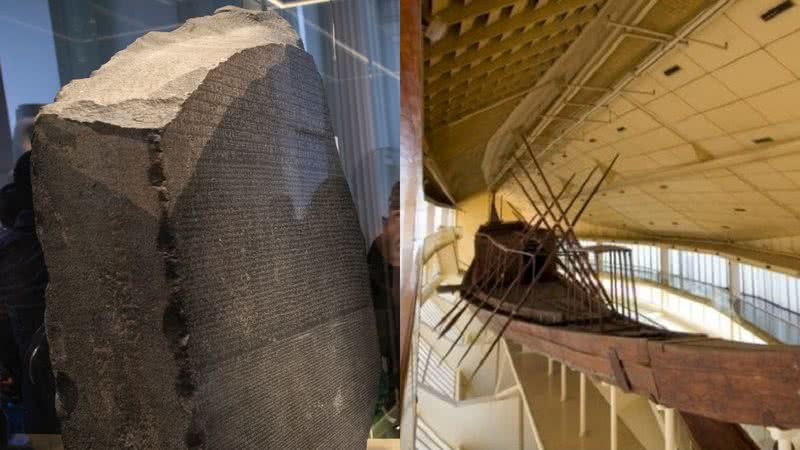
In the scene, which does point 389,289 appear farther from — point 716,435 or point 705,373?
point 716,435

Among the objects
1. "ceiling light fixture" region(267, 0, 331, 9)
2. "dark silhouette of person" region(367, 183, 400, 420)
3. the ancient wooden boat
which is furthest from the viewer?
the ancient wooden boat

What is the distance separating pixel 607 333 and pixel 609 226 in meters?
0.42

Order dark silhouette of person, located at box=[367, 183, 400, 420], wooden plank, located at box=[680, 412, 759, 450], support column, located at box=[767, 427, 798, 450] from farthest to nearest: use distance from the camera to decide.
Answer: wooden plank, located at box=[680, 412, 759, 450], support column, located at box=[767, 427, 798, 450], dark silhouette of person, located at box=[367, 183, 400, 420]

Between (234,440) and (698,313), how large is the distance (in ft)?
5.03

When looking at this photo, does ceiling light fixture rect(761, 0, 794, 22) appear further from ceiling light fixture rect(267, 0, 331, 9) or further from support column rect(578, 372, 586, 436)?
support column rect(578, 372, 586, 436)

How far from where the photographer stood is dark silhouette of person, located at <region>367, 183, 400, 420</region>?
102 cm

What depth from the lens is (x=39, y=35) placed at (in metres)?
1.00

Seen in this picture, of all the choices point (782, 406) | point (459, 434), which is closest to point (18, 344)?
point (459, 434)

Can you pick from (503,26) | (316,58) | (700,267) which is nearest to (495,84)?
(503,26)

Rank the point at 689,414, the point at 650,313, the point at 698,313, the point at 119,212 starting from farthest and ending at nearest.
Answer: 1. the point at 650,313
2. the point at 698,313
3. the point at 689,414
4. the point at 119,212

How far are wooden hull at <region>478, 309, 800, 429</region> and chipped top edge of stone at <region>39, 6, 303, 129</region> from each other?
122 cm

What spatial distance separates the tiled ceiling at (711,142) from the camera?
128 centimetres

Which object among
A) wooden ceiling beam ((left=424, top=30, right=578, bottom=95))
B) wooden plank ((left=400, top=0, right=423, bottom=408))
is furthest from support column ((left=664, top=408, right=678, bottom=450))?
wooden ceiling beam ((left=424, top=30, right=578, bottom=95))

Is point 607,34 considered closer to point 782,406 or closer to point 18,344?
point 782,406
